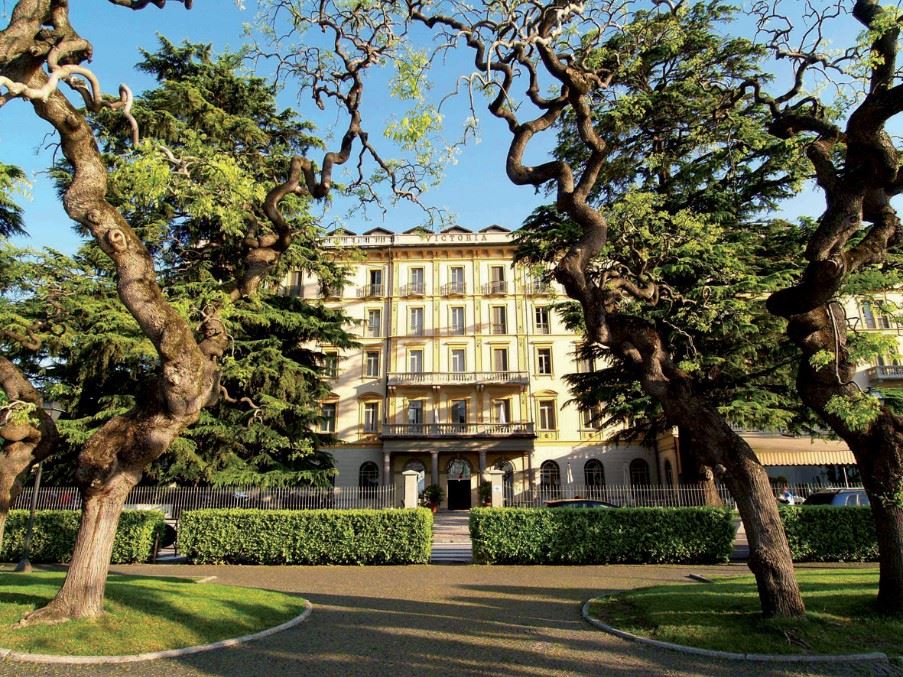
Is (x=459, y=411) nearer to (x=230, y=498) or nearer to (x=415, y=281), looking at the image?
(x=415, y=281)

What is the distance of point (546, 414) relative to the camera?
35875 mm

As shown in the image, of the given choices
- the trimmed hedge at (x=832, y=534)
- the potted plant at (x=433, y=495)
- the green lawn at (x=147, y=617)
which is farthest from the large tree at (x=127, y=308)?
the potted plant at (x=433, y=495)

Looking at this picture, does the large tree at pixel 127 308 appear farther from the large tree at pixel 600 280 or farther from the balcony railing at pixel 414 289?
the balcony railing at pixel 414 289

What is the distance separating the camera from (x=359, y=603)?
8.99 m

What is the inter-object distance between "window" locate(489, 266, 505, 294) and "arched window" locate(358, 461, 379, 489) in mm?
13910

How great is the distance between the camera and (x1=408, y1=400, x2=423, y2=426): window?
116 ft

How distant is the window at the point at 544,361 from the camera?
36.6 metres

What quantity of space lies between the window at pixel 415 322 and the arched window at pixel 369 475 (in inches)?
353

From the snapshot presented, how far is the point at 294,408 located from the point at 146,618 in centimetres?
1411

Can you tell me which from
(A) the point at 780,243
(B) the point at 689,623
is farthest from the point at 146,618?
(A) the point at 780,243

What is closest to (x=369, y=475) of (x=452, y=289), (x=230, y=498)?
(x=452, y=289)

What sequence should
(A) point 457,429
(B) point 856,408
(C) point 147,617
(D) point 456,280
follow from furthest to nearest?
(D) point 456,280 → (A) point 457,429 → (C) point 147,617 → (B) point 856,408

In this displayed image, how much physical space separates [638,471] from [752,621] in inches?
1186

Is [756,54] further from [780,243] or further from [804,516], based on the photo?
[804,516]
